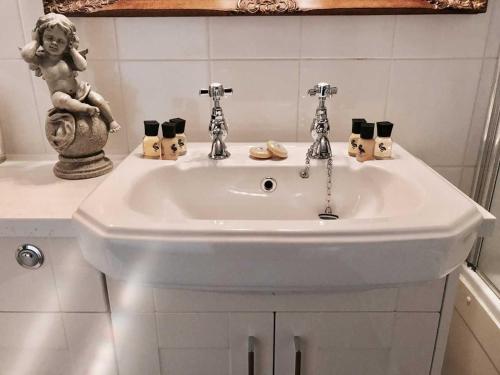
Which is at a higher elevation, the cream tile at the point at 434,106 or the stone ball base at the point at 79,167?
the cream tile at the point at 434,106

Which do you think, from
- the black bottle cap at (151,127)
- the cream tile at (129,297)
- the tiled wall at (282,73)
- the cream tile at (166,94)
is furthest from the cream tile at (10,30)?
the cream tile at (129,297)

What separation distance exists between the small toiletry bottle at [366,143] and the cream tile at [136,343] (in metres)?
0.49

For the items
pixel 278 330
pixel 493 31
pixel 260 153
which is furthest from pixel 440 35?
pixel 278 330

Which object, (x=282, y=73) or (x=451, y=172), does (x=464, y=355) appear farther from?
(x=282, y=73)

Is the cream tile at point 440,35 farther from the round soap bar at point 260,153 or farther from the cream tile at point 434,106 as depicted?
the round soap bar at point 260,153

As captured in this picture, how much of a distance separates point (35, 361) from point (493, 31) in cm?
111

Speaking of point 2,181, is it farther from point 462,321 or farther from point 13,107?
point 462,321

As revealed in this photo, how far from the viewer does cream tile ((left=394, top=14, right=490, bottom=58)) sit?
858 mm

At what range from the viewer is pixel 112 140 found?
96 cm

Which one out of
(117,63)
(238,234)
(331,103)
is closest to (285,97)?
(331,103)

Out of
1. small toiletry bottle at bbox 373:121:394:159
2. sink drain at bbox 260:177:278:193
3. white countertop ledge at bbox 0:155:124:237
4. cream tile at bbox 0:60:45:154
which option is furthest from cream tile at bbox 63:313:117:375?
small toiletry bottle at bbox 373:121:394:159

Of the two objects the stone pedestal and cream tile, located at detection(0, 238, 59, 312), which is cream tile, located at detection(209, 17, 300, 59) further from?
cream tile, located at detection(0, 238, 59, 312)

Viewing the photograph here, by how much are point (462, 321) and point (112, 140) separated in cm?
94

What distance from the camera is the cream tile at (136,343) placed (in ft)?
2.17
